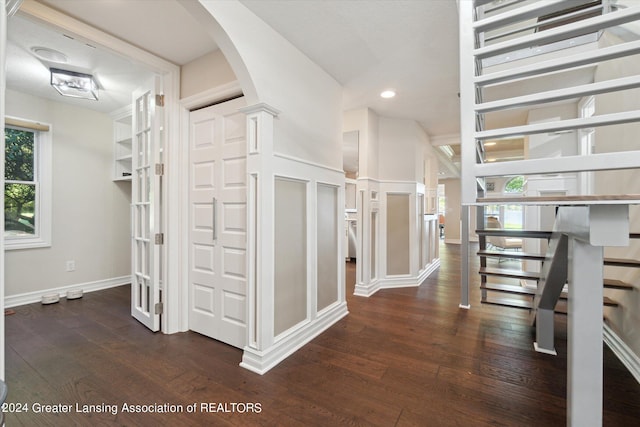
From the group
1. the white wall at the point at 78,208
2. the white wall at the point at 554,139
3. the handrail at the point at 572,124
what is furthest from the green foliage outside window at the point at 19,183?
the white wall at the point at 554,139

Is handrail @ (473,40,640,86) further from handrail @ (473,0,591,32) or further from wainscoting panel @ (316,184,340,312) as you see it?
wainscoting panel @ (316,184,340,312)

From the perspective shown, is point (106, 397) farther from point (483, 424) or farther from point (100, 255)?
point (100, 255)

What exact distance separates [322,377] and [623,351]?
227 cm

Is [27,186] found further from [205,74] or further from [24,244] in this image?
[205,74]

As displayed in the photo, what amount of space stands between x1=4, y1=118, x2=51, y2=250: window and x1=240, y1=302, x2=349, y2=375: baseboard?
3332 mm

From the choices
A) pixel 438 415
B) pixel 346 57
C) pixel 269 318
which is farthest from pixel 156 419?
pixel 346 57

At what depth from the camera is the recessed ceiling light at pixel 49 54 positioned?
2.41m

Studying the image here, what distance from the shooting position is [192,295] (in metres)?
2.50

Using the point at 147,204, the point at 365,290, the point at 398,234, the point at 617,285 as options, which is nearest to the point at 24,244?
the point at 147,204

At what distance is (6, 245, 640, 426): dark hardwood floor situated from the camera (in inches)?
58.9

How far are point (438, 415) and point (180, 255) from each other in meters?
2.29

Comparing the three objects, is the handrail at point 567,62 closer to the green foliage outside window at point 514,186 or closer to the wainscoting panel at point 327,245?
the wainscoting panel at point 327,245

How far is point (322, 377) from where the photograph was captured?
183 cm

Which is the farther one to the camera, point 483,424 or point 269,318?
point 269,318
